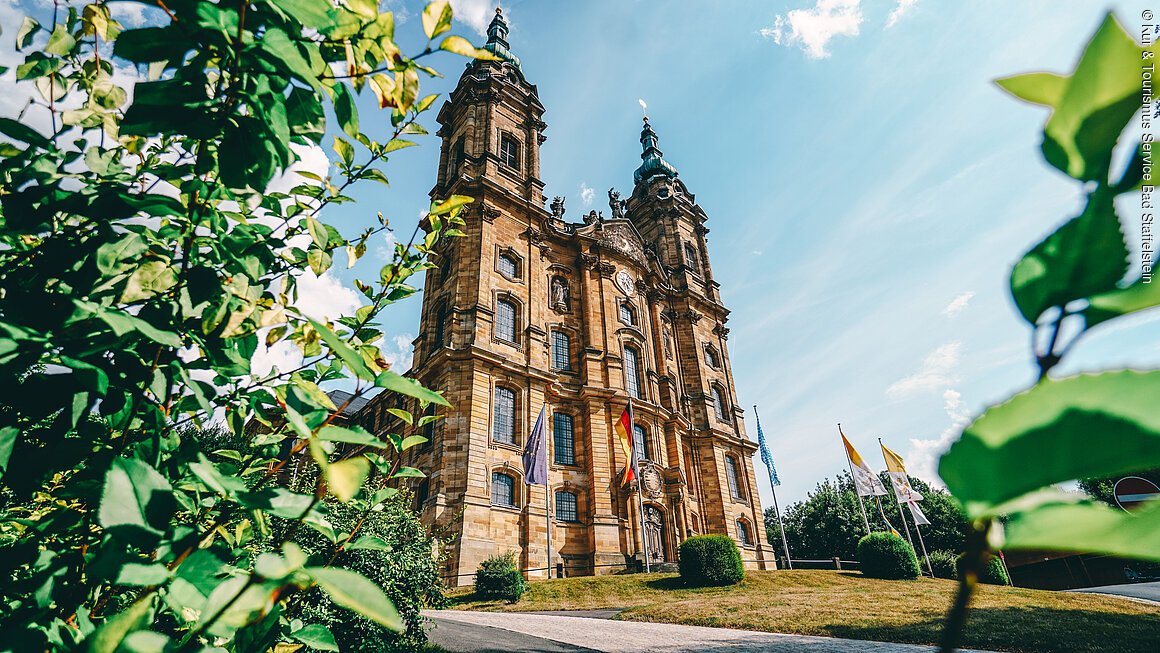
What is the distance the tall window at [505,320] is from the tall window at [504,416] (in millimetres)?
2462

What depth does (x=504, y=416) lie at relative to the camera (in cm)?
2081

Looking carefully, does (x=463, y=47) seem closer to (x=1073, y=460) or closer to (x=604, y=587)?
(x=1073, y=460)

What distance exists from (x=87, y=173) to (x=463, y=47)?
1.13 m

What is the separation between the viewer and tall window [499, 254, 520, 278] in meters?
23.9

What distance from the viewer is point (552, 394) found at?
22938 mm

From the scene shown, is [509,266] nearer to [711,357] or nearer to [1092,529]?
[711,357]

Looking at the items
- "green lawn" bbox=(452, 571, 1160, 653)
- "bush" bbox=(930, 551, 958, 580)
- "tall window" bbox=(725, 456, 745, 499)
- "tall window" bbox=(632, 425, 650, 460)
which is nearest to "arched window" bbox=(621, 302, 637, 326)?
"tall window" bbox=(632, 425, 650, 460)

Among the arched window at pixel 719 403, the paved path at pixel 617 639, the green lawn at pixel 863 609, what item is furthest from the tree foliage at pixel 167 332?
the arched window at pixel 719 403

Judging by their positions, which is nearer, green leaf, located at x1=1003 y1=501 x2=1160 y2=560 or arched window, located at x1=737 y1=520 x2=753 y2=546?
green leaf, located at x1=1003 y1=501 x2=1160 y2=560

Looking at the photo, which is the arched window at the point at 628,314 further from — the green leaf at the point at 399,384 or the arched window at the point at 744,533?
the green leaf at the point at 399,384

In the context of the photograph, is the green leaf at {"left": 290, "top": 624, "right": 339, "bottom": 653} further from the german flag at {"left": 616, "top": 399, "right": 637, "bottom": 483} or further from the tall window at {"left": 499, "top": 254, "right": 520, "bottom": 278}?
the tall window at {"left": 499, "top": 254, "right": 520, "bottom": 278}

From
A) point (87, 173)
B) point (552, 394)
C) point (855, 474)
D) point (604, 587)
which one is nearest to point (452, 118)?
point (552, 394)

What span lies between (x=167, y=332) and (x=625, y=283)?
28244mm

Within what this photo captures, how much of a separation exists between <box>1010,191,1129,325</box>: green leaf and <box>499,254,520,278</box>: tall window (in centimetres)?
2368
